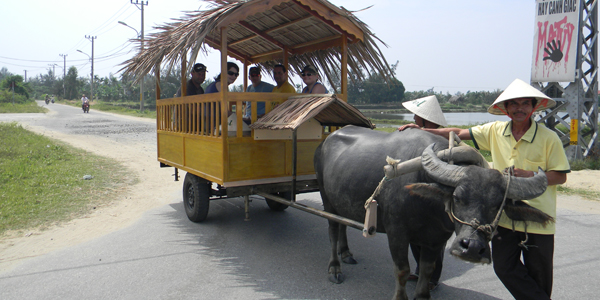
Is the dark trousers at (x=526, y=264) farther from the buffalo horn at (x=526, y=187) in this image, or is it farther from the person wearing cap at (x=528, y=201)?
the buffalo horn at (x=526, y=187)

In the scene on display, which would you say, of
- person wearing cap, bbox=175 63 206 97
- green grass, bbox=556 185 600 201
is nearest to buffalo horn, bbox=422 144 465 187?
person wearing cap, bbox=175 63 206 97

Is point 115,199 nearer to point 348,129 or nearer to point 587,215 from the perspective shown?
point 348,129

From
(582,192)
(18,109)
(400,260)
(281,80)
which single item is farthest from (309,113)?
(18,109)

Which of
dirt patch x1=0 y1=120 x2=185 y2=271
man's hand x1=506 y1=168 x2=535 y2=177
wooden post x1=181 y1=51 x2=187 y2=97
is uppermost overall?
wooden post x1=181 y1=51 x2=187 y2=97

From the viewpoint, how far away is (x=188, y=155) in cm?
543

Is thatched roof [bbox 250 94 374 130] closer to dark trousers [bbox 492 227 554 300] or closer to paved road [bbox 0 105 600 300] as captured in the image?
A: paved road [bbox 0 105 600 300]

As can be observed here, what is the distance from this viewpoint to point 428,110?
3.64m

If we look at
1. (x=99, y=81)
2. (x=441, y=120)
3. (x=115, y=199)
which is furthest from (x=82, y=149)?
(x=99, y=81)

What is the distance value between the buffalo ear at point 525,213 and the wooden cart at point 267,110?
151 centimetres

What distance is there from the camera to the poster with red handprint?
9.41 meters

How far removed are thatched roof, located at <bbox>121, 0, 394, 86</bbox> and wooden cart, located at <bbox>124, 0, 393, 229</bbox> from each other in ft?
0.04

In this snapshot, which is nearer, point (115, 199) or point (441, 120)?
point (441, 120)

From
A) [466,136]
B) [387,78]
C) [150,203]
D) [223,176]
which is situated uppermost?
[387,78]

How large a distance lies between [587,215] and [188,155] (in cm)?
557
